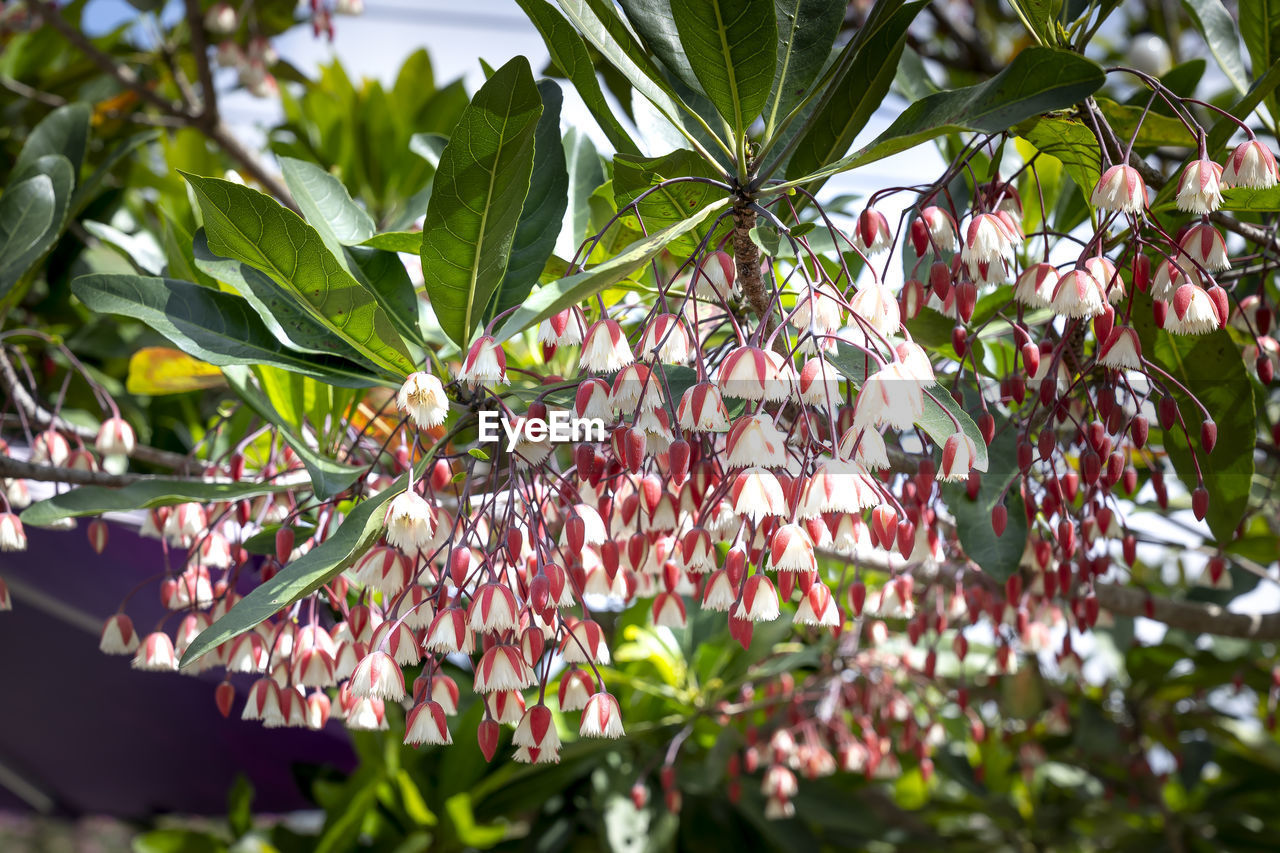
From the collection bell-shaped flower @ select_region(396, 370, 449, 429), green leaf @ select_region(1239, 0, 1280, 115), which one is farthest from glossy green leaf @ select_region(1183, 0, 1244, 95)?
bell-shaped flower @ select_region(396, 370, 449, 429)

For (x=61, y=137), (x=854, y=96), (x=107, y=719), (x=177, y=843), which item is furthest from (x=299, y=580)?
(x=107, y=719)

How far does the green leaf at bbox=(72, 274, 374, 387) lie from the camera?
1.37 meters

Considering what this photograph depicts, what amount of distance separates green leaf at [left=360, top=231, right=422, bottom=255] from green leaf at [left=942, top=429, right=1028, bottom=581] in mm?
944

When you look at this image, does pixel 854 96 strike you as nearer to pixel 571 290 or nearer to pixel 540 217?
pixel 540 217

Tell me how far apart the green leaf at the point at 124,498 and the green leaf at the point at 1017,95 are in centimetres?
104

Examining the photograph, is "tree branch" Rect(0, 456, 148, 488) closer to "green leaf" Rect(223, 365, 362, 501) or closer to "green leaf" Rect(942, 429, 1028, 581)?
"green leaf" Rect(223, 365, 362, 501)

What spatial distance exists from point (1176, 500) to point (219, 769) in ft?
11.6

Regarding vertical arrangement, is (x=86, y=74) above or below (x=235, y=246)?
above

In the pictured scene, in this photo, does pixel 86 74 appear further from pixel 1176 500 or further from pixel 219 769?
pixel 1176 500

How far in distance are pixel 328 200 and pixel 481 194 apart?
1.76 feet

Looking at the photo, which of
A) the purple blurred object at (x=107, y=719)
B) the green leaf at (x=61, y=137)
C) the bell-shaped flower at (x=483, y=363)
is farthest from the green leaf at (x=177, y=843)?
the bell-shaped flower at (x=483, y=363)

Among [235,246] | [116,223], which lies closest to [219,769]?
[116,223]

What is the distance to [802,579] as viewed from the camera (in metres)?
1.03

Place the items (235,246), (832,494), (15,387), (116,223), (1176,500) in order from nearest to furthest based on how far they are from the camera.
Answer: (832,494), (235,246), (15,387), (1176,500), (116,223)
